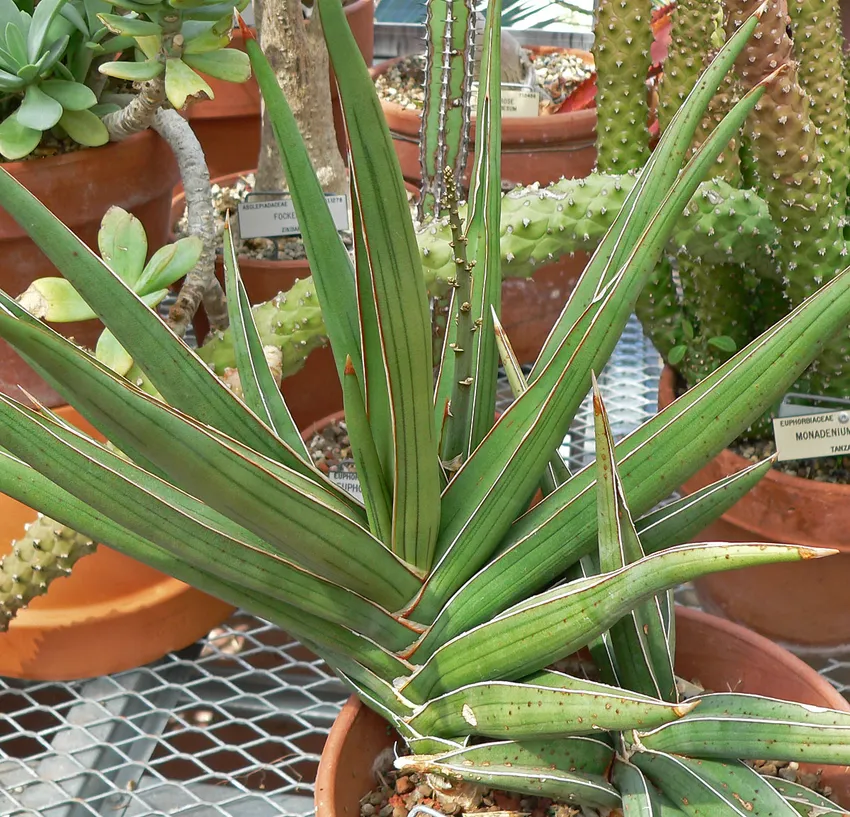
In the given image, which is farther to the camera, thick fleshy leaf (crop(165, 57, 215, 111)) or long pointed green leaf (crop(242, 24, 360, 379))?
thick fleshy leaf (crop(165, 57, 215, 111))

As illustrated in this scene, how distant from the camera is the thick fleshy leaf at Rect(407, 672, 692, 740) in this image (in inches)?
15.5

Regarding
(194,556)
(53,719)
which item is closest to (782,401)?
(194,556)

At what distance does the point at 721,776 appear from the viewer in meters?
0.48

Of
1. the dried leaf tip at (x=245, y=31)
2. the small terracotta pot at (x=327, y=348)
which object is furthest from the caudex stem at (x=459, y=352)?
the small terracotta pot at (x=327, y=348)

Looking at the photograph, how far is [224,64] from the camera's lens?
2.50 feet

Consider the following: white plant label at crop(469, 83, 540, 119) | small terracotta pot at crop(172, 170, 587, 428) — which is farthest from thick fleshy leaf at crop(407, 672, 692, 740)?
white plant label at crop(469, 83, 540, 119)

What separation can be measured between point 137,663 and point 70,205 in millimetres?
407

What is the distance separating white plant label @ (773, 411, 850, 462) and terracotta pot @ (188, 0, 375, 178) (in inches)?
36.4

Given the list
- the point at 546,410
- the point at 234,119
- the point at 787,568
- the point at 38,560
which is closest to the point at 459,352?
the point at 546,410

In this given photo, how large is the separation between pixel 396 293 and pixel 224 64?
1.46 feet

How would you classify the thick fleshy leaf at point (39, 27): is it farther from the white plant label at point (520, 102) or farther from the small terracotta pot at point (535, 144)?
the white plant label at point (520, 102)

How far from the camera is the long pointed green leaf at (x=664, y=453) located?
0.43 meters

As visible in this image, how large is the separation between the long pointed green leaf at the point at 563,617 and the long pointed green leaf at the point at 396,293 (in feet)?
0.17

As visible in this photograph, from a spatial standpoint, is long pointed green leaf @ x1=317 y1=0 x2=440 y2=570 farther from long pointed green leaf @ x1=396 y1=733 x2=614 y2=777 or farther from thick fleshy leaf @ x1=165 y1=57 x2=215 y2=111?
thick fleshy leaf @ x1=165 y1=57 x2=215 y2=111
